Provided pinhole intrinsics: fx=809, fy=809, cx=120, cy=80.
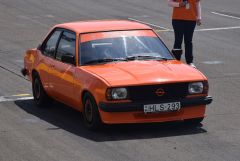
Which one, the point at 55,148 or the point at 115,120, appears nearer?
the point at 55,148

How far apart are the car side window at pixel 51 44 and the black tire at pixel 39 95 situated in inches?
19.6

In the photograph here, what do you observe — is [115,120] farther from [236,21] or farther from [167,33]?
[236,21]

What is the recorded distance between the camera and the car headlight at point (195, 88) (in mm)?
11034

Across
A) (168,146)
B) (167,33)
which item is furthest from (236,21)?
(168,146)

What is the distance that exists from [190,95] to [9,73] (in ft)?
20.4

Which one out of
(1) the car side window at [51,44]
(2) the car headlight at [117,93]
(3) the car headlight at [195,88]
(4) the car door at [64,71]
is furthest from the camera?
(1) the car side window at [51,44]

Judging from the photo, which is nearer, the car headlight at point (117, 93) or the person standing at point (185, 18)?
the car headlight at point (117, 93)

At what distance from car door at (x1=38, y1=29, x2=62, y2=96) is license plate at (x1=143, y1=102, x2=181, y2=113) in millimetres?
2305

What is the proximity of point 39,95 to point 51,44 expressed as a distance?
85 centimetres

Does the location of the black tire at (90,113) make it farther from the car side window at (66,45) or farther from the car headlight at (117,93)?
the car side window at (66,45)

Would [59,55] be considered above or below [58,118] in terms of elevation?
above

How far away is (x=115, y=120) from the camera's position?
35.4ft

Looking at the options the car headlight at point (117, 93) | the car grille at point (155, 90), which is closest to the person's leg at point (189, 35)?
the car grille at point (155, 90)

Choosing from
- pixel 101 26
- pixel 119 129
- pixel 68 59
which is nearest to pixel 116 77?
pixel 119 129
